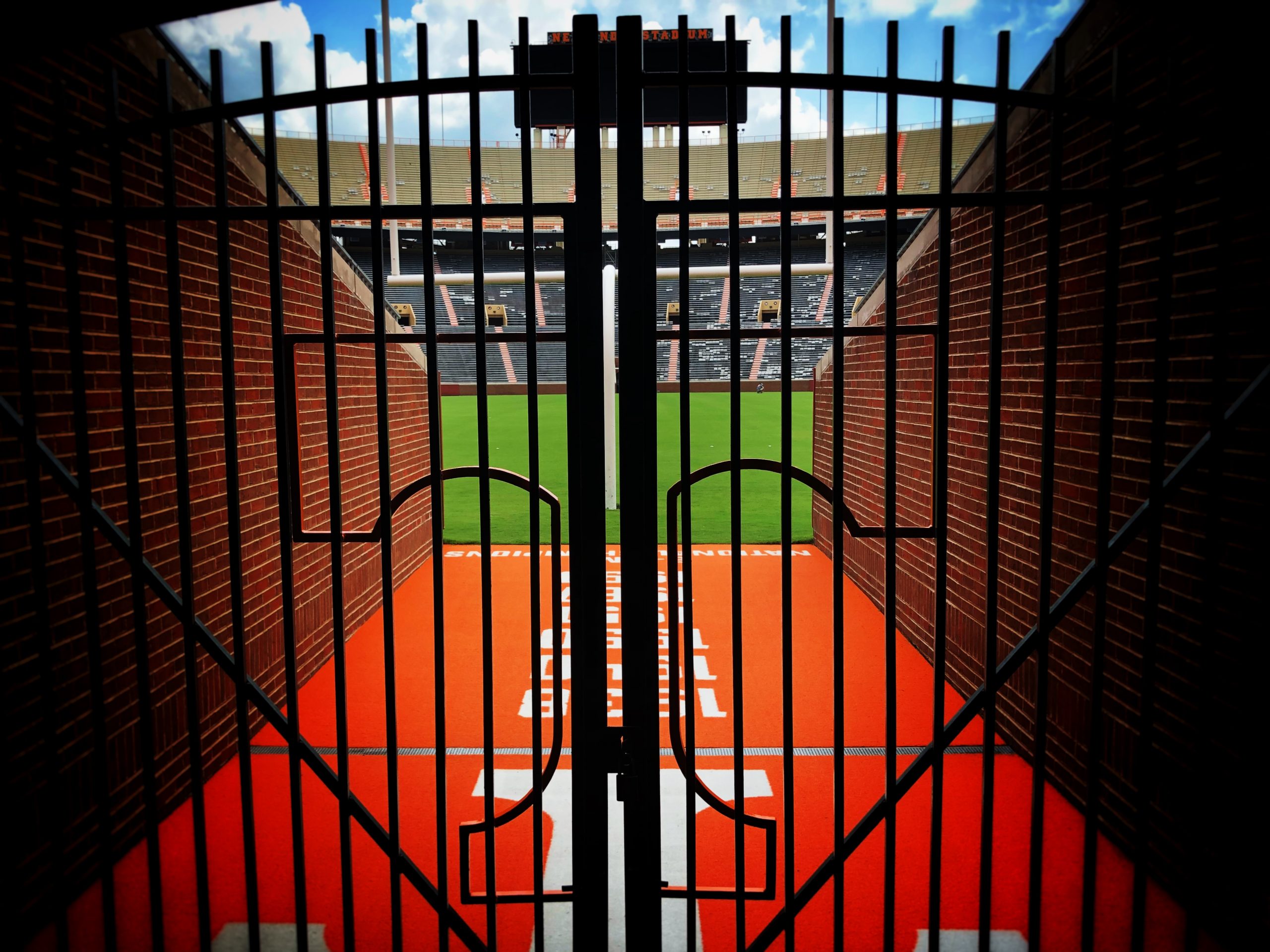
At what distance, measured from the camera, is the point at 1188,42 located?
7.96 feet

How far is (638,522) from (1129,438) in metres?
1.97

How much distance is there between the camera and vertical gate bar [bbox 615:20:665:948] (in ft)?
6.01

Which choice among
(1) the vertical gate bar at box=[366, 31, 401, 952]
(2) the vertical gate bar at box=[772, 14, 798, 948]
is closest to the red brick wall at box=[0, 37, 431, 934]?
(1) the vertical gate bar at box=[366, 31, 401, 952]

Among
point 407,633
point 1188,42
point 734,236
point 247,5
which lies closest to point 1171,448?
point 1188,42

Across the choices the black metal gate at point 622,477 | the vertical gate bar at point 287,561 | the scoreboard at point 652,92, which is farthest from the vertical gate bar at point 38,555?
the scoreboard at point 652,92

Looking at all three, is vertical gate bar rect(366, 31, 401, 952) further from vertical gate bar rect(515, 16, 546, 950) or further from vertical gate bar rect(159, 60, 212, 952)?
vertical gate bar rect(159, 60, 212, 952)

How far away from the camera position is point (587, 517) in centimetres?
190

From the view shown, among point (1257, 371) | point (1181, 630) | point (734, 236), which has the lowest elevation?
point (1181, 630)

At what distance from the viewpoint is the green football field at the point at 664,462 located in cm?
898

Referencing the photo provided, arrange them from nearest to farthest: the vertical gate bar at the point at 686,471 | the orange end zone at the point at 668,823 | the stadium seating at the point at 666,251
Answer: the vertical gate bar at the point at 686,471
the orange end zone at the point at 668,823
the stadium seating at the point at 666,251

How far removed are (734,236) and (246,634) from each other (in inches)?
128

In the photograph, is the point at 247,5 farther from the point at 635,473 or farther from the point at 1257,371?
the point at 1257,371

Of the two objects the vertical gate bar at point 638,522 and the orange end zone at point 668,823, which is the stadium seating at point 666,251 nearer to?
the orange end zone at point 668,823

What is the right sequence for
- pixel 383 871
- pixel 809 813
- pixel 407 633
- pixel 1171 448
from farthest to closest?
pixel 407 633, pixel 809 813, pixel 383 871, pixel 1171 448
